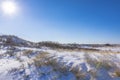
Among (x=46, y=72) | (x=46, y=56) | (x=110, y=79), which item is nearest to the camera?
(x=110, y=79)

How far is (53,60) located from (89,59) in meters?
2.20

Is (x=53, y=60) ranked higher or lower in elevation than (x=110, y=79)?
higher

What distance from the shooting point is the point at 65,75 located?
36.0 feet

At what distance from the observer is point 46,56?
13883mm

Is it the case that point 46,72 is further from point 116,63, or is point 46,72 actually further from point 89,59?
point 116,63

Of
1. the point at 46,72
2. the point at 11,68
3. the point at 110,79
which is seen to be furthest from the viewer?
the point at 11,68

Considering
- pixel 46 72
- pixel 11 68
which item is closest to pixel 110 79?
pixel 46 72

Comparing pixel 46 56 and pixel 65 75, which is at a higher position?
pixel 46 56

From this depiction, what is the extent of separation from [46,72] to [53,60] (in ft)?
4.77

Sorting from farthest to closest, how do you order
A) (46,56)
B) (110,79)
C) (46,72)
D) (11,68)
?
(46,56) → (11,68) → (46,72) → (110,79)

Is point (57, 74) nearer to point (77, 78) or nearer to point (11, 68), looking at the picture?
point (77, 78)

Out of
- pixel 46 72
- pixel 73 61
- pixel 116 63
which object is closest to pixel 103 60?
pixel 116 63

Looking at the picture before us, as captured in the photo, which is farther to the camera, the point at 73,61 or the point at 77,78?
the point at 73,61

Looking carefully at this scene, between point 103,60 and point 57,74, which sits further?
point 103,60
